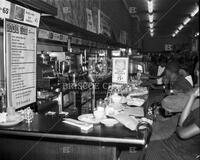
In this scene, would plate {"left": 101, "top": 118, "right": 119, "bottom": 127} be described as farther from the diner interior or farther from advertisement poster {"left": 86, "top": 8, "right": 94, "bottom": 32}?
advertisement poster {"left": 86, "top": 8, "right": 94, "bottom": 32}

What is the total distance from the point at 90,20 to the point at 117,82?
3.25 metres

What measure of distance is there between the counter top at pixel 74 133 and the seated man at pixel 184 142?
7.0 inches

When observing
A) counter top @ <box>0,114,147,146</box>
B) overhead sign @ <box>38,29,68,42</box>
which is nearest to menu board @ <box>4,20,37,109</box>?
counter top @ <box>0,114,147,146</box>

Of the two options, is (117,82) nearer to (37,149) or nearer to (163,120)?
(163,120)

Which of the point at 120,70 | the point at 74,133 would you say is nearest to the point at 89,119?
the point at 74,133

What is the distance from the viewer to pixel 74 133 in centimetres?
179

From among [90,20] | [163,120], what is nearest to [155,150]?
[163,120]

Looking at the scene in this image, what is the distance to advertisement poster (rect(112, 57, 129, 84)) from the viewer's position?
11.8 feet

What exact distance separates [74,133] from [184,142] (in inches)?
30.6

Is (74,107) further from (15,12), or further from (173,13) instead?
(173,13)

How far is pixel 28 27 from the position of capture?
285 centimetres

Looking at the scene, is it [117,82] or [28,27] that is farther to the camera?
[117,82]

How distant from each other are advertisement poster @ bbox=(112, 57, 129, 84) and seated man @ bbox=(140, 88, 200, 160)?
1398 millimetres

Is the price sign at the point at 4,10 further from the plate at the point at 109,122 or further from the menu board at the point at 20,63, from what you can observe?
the plate at the point at 109,122
